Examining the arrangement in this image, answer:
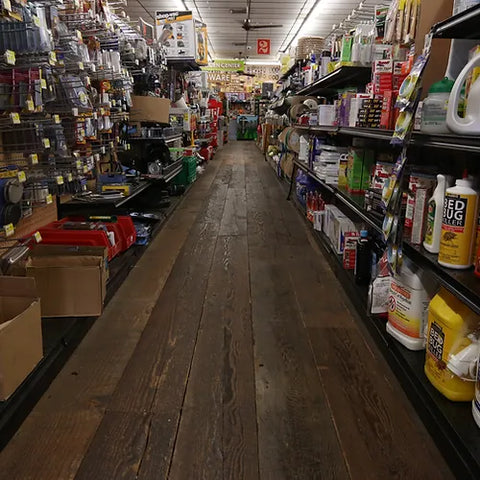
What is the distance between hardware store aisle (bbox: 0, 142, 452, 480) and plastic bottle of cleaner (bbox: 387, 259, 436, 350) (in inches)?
7.9

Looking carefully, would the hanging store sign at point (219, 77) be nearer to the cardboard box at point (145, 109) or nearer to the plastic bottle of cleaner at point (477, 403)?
the cardboard box at point (145, 109)

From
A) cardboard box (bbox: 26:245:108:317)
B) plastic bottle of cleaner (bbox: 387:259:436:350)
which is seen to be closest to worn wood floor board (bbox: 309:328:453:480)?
plastic bottle of cleaner (bbox: 387:259:436:350)

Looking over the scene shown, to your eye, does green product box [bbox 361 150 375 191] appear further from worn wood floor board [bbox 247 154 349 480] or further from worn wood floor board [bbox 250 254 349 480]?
worn wood floor board [bbox 250 254 349 480]

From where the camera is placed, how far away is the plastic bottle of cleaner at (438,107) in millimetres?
1743

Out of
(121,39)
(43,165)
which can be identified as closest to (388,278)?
(43,165)

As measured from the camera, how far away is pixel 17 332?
5.51 feet

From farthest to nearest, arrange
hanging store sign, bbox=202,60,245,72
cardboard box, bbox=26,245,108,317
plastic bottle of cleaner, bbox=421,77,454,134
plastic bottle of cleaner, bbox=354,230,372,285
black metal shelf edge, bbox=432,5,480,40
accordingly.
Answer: hanging store sign, bbox=202,60,245,72 < plastic bottle of cleaner, bbox=354,230,372,285 < cardboard box, bbox=26,245,108,317 < plastic bottle of cleaner, bbox=421,77,454,134 < black metal shelf edge, bbox=432,5,480,40

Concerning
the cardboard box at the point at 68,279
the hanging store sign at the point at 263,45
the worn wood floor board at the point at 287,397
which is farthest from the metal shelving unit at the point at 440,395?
the hanging store sign at the point at 263,45

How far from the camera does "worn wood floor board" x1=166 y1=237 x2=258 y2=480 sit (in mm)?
1562

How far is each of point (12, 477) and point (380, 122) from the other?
2333 millimetres

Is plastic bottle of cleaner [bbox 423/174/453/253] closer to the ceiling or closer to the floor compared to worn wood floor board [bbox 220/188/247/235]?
closer to the ceiling

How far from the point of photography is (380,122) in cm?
256

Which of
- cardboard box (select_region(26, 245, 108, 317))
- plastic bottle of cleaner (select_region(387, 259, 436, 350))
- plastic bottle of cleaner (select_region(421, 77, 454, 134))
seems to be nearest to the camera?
plastic bottle of cleaner (select_region(421, 77, 454, 134))

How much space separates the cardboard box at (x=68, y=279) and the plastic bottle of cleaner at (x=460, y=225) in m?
1.62
